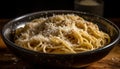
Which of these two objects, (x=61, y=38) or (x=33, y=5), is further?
(x=33, y=5)

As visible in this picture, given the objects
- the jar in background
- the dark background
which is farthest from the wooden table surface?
the dark background

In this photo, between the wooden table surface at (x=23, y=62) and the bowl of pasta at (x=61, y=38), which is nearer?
the bowl of pasta at (x=61, y=38)

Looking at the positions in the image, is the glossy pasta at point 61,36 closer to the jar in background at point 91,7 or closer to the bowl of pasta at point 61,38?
the bowl of pasta at point 61,38

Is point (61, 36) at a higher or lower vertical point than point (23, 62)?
higher

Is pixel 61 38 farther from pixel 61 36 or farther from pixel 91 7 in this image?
pixel 91 7

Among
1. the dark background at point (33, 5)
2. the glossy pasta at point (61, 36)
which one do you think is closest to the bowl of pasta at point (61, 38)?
the glossy pasta at point (61, 36)

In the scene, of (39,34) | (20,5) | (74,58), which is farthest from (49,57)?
(20,5)

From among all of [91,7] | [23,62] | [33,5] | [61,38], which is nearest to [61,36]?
[61,38]

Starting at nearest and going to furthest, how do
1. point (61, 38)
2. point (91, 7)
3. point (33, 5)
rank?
point (61, 38) → point (91, 7) → point (33, 5)
